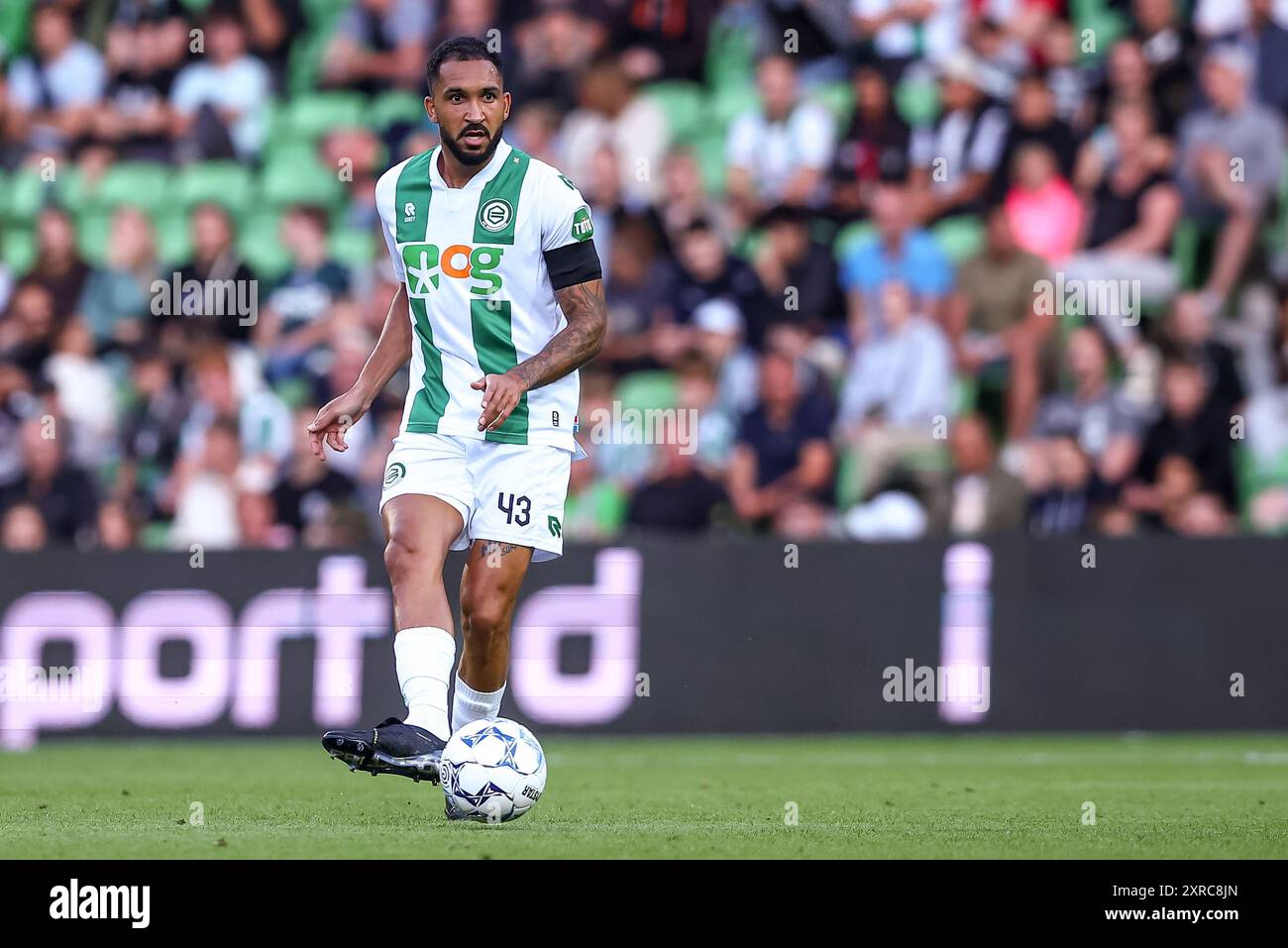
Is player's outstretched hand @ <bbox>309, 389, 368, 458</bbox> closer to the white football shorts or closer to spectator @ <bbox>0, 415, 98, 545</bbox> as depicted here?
the white football shorts

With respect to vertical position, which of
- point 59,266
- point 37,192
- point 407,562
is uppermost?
point 37,192

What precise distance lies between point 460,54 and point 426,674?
81.1 inches

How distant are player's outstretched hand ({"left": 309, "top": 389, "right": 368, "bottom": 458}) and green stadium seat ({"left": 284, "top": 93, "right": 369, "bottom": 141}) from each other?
27.8 ft

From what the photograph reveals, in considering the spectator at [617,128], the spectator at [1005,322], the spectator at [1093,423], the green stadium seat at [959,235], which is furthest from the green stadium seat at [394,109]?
the spectator at [1093,423]

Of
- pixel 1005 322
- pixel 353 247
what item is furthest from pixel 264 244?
pixel 1005 322

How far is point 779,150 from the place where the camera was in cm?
1488

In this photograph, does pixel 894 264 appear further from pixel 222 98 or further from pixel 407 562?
pixel 407 562

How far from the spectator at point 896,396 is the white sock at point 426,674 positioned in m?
6.21

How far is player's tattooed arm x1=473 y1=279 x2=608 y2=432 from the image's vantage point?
23.4ft

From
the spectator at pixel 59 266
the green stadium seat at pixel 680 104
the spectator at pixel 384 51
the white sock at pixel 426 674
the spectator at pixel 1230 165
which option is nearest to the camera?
the white sock at pixel 426 674

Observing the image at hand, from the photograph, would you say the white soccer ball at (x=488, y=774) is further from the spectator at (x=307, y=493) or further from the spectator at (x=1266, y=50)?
the spectator at (x=1266, y=50)

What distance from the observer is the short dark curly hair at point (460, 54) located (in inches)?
292

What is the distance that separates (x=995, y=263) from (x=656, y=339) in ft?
7.03

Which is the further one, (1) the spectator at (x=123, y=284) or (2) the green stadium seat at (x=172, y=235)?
(2) the green stadium seat at (x=172, y=235)
